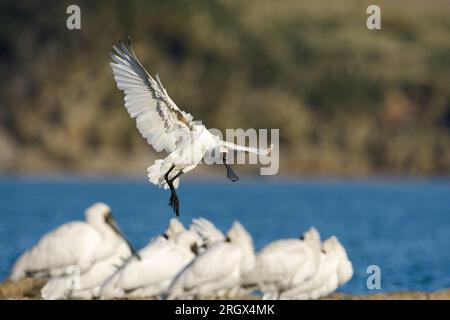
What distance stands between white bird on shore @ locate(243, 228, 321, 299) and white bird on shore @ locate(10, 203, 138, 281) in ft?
6.08

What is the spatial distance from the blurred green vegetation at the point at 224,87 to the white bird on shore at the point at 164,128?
164ft

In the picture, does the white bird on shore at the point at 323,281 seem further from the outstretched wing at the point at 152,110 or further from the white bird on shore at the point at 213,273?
the outstretched wing at the point at 152,110

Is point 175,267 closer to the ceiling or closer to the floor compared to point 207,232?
closer to the floor

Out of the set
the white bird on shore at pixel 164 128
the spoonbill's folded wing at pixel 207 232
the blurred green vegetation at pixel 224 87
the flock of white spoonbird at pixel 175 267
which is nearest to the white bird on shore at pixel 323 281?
the flock of white spoonbird at pixel 175 267

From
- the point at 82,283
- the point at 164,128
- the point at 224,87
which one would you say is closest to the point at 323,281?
the point at 82,283

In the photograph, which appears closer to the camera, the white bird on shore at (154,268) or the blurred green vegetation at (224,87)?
the white bird on shore at (154,268)

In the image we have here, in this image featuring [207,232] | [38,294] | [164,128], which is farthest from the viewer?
[207,232]

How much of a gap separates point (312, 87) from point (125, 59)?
6363 cm

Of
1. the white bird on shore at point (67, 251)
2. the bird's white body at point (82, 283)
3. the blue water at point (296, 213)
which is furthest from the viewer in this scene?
the blue water at point (296, 213)

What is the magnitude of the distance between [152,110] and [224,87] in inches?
2365

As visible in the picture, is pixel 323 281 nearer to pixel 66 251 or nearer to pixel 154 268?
pixel 154 268

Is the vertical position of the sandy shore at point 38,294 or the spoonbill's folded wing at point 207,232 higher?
the spoonbill's folded wing at point 207,232

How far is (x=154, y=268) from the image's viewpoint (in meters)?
17.7

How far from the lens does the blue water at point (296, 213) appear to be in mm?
27891
